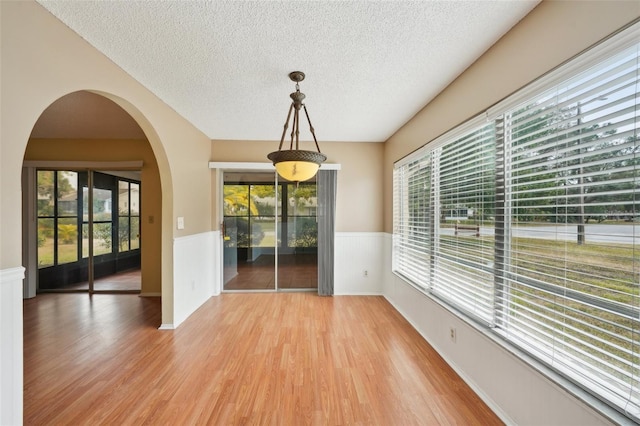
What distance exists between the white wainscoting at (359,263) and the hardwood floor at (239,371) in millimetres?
835

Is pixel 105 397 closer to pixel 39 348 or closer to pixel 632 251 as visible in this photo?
pixel 39 348

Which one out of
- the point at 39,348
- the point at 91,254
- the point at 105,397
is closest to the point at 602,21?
the point at 105,397

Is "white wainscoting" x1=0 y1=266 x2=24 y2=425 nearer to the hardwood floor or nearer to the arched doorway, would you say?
the hardwood floor

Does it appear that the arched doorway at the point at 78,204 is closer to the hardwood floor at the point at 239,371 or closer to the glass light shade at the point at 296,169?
the hardwood floor at the point at 239,371

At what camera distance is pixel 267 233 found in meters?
4.45

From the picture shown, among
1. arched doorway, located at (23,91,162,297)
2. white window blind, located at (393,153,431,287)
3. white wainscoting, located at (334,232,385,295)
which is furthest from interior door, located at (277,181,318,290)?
arched doorway, located at (23,91,162,297)

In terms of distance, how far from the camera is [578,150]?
133 centimetres

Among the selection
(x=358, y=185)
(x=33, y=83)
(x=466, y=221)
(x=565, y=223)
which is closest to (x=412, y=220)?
(x=466, y=221)

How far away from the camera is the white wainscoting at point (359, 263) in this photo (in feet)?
14.5

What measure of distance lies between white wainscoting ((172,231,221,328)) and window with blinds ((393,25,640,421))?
307 cm

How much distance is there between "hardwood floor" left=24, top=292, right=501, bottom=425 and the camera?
178 centimetres

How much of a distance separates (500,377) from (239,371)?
1942mm

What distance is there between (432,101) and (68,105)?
13.2 ft

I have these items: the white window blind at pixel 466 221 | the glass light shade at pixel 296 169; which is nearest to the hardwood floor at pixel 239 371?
the white window blind at pixel 466 221
